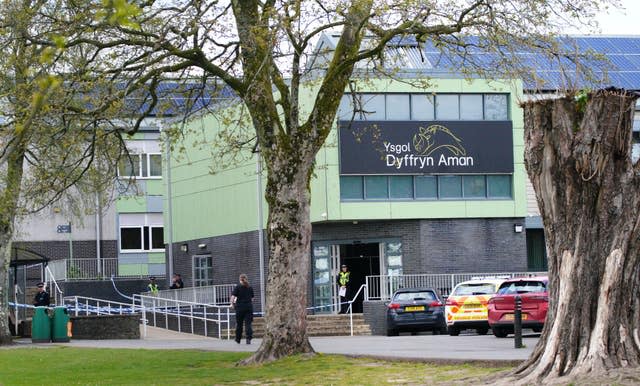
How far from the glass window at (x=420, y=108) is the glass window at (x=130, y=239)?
22117 millimetres

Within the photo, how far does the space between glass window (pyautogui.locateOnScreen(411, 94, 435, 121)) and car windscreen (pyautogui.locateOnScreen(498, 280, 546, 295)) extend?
15728 millimetres

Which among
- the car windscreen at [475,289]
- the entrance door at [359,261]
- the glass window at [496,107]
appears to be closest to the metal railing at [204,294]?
the entrance door at [359,261]

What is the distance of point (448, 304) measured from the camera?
33.3 meters

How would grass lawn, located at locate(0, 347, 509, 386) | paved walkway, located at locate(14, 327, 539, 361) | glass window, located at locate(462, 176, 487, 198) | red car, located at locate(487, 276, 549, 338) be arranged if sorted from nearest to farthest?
grass lawn, located at locate(0, 347, 509, 386)
paved walkway, located at locate(14, 327, 539, 361)
red car, located at locate(487, 276, 549, 338)
glass window, located at locate(462, 176, 487, 198)

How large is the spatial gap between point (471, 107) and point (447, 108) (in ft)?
2.97

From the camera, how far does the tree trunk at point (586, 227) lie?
13609mm

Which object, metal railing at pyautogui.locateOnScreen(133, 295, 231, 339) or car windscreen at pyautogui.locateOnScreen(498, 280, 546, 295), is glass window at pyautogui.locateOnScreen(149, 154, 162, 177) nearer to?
metal railing at pyautogui.locateOnScreen(133, 295, 231, 339)

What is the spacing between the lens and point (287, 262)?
2211 centimetres

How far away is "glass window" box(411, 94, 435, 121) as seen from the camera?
4381 cm

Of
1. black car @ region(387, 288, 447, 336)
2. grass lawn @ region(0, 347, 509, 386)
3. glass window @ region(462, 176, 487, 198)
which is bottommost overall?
grass lawn @ region(0, 347, 509, 386)

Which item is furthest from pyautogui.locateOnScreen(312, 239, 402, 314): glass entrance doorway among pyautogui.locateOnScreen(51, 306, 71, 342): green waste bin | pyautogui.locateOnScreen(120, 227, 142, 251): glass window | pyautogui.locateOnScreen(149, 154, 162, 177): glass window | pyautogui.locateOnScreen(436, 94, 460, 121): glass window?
pyautogui.locateOnScreen(120, 227, 142, 251): glass window

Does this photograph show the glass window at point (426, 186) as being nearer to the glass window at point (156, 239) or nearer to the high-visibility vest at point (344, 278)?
the high-visibility vest at point (344, 278)

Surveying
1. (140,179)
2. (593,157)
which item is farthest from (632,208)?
(140,179)

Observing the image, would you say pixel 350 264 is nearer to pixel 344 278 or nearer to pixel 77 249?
pixel 344 278
